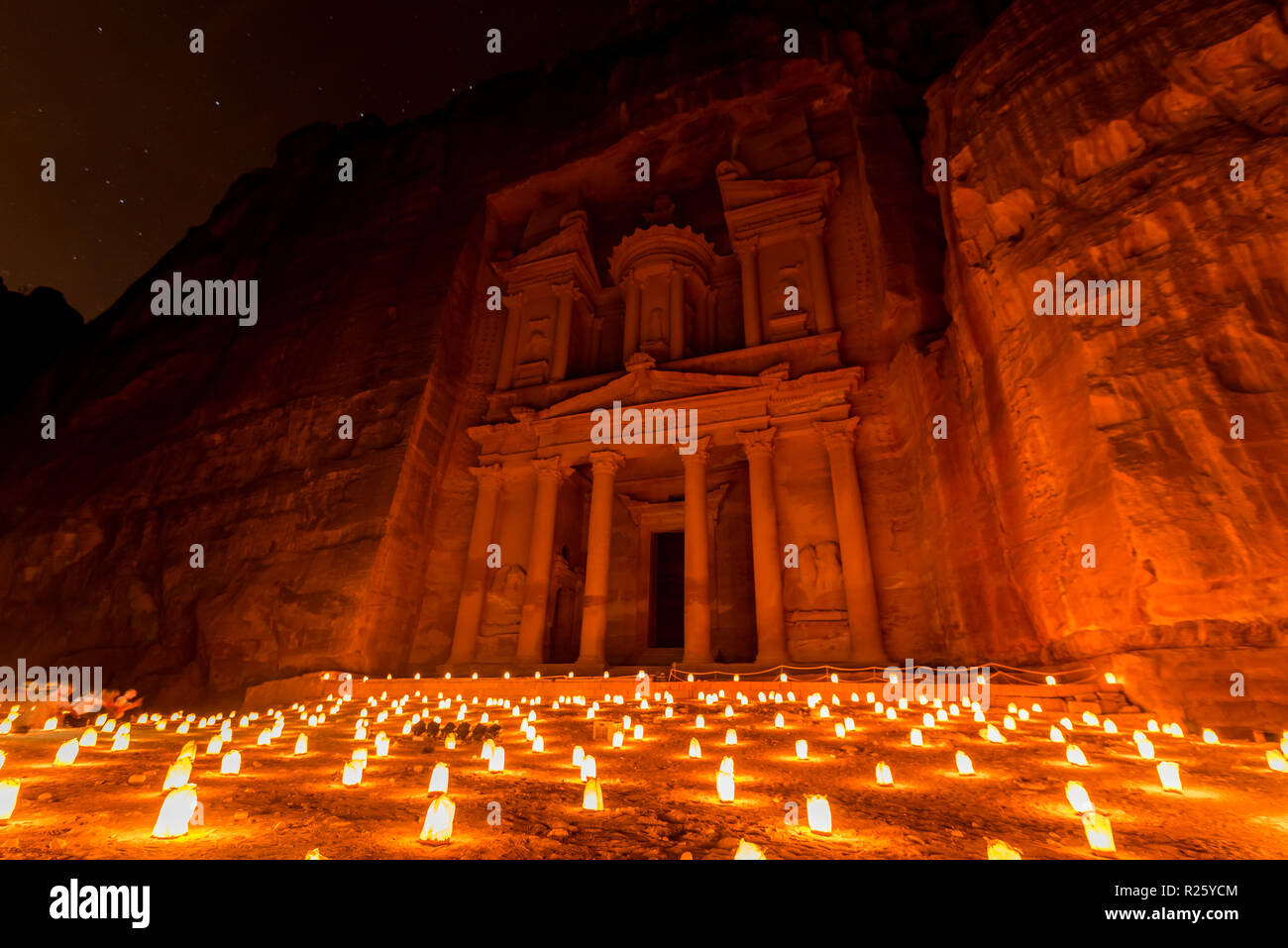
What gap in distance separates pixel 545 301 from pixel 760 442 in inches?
412

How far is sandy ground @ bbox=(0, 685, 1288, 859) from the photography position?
2922 millimetres

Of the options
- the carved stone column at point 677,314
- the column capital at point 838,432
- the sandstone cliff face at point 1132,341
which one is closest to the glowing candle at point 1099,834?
the sandstone cliff face at point 1132,341

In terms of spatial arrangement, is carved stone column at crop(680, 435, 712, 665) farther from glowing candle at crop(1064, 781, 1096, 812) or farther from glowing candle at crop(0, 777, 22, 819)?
glowing candle at crop(0, 777, 22, 819)

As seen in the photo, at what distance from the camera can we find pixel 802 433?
16625 mm

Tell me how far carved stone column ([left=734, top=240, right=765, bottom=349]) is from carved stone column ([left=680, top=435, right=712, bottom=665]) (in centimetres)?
403

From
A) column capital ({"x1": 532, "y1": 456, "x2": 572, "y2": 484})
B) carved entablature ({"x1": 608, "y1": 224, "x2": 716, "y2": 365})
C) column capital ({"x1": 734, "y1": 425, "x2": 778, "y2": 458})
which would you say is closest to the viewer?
column capital ({"x1": 734, "y1": 425, "x2": 778, "y2": 458})

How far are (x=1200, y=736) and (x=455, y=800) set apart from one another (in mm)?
7668

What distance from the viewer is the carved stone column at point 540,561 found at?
52.5 ft

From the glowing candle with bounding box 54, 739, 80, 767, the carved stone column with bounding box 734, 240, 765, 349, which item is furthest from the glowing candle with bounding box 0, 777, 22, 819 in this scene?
the carved stone column with bounding box 734, 240, 765, 349

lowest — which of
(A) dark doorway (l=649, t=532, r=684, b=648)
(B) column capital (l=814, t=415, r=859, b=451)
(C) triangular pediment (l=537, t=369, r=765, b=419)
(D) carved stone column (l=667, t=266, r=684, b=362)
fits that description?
(A) dark doorway (l=649, t=532, r=684, b=648)

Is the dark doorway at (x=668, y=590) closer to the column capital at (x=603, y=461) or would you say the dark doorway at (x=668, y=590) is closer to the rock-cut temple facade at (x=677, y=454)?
the rock-cut temple facade at (x=677, y=454)

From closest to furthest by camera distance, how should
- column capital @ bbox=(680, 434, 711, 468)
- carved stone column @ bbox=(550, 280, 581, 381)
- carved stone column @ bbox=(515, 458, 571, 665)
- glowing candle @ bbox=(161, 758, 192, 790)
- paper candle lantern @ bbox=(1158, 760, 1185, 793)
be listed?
glowing candle @ bbox=(161, 758, 192, 790), paper candle lantern @ bbox=(1158, 760, 1185, 793), carved stone column @ bbox=(515, 458, 571, 665), column capital @ bbox=(680, 434, 711, 468), carved stone column @ bbox=(550, 280, 581, 381)

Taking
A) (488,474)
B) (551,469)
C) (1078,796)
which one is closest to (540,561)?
(551,469)

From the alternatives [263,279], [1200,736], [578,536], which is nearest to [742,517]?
[578,536]
